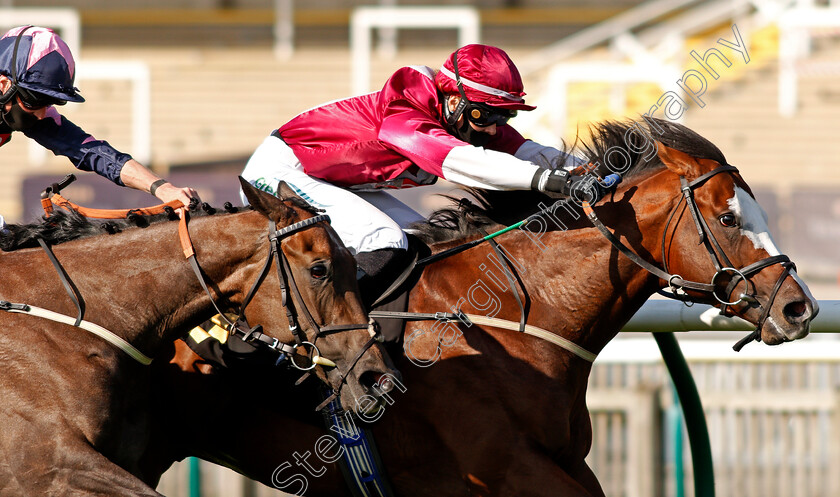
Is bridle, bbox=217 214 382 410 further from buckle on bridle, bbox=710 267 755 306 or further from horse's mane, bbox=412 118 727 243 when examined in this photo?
buckle on bridle, bbox=710 267 755 306

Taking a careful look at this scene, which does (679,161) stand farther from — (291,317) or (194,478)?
(194,478)

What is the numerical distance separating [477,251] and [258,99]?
577 inches

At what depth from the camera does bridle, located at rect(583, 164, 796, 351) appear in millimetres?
3230

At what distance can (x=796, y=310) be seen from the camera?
10.5 ft

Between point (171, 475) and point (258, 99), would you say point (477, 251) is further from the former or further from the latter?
point (258, 99)

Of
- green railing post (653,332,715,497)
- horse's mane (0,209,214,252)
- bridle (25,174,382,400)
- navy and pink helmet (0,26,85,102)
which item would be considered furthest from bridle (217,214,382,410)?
green railing post (653,332,715,497)

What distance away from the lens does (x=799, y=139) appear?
16.0m

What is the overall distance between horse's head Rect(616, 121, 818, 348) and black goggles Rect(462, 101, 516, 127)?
60cm

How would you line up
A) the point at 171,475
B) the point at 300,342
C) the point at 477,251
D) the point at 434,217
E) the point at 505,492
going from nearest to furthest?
the point at 300,342
the point at 505,492
the point at 477,251
the point at 434,217
the point at 171,475

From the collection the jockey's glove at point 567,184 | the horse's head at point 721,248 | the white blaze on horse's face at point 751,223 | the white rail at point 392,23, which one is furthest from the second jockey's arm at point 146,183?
the white rail at point 392,23

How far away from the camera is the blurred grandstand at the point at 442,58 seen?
47.8 ft

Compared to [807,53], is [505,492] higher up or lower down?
lower down

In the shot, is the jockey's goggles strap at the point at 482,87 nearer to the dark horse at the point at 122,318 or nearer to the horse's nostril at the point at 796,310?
the dark horse at the point at 122,318

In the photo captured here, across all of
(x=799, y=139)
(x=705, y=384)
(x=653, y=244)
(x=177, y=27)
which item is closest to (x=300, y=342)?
(x=653, y=244)
